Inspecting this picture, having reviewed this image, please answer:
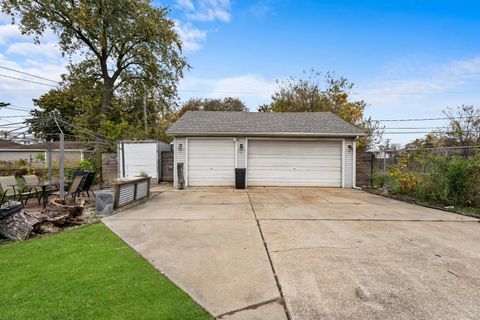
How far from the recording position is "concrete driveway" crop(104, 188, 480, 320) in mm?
2324

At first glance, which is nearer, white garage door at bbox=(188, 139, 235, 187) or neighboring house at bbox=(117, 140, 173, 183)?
white garage door at bbox=(188, 139, 235, 187)

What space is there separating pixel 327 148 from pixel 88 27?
626 inches

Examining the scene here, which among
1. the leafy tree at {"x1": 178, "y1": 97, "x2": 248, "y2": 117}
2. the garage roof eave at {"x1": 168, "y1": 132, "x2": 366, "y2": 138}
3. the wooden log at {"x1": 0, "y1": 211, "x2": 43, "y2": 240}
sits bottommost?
the wooden log at {"x1": 0, "y1": 211, "x2": 43, "y2": 240}

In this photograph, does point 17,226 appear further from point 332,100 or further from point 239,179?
point 332,100

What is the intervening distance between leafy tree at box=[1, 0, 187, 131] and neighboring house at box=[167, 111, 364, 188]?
9.78 meters

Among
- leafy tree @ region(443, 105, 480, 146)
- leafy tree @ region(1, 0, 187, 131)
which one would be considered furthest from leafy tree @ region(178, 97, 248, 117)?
leafy tree @ region(443, 105, 480, 146)

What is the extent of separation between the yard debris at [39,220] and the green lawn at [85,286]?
0.58 metres

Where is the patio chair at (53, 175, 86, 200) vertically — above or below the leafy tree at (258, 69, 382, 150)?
below

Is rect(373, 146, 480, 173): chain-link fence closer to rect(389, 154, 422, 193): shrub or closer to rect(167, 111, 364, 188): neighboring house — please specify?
rect(389, 154, 422, 193): shrub

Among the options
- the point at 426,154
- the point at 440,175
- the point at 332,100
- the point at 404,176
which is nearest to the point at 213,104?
the point at 332,100

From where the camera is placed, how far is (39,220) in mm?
4723

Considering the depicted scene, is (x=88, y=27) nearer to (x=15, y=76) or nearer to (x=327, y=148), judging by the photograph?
(x=15, y=76)

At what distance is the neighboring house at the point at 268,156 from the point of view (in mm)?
11055

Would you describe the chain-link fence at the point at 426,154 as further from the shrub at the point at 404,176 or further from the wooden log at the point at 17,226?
the wooden log at the point at 17,226
